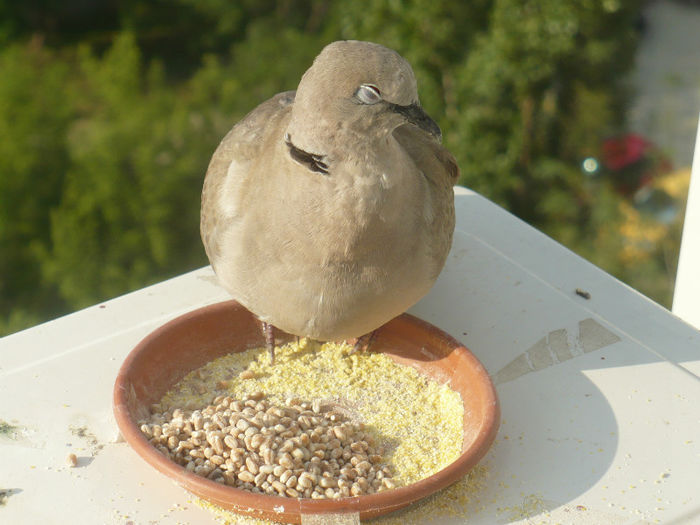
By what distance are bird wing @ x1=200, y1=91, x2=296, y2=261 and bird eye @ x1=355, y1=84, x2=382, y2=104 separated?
1.34 ft

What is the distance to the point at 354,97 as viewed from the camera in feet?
6.28

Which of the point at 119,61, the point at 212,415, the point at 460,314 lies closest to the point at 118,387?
the point at 212,415

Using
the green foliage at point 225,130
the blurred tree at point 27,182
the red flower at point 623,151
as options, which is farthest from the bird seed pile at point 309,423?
the red flower at point 623,151

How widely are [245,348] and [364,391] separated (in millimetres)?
341

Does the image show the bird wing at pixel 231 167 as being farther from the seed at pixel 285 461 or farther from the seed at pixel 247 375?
the seed at pixel 285 461

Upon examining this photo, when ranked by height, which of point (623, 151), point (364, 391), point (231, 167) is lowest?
point (623, 151)

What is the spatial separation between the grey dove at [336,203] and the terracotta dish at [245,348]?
0.36 ft

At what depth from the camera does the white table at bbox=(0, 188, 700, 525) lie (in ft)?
6.27

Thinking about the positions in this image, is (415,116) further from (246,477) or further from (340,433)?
(246,477)

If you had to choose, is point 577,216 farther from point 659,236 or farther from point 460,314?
point 460,314

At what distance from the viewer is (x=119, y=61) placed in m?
4.61

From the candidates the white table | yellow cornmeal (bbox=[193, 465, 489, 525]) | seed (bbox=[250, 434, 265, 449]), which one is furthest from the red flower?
seed (bbox=[250, 434, 265, 449])

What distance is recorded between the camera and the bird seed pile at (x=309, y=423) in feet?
6.39

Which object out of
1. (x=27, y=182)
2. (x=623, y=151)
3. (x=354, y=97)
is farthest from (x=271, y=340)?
(x=623, y=151)
